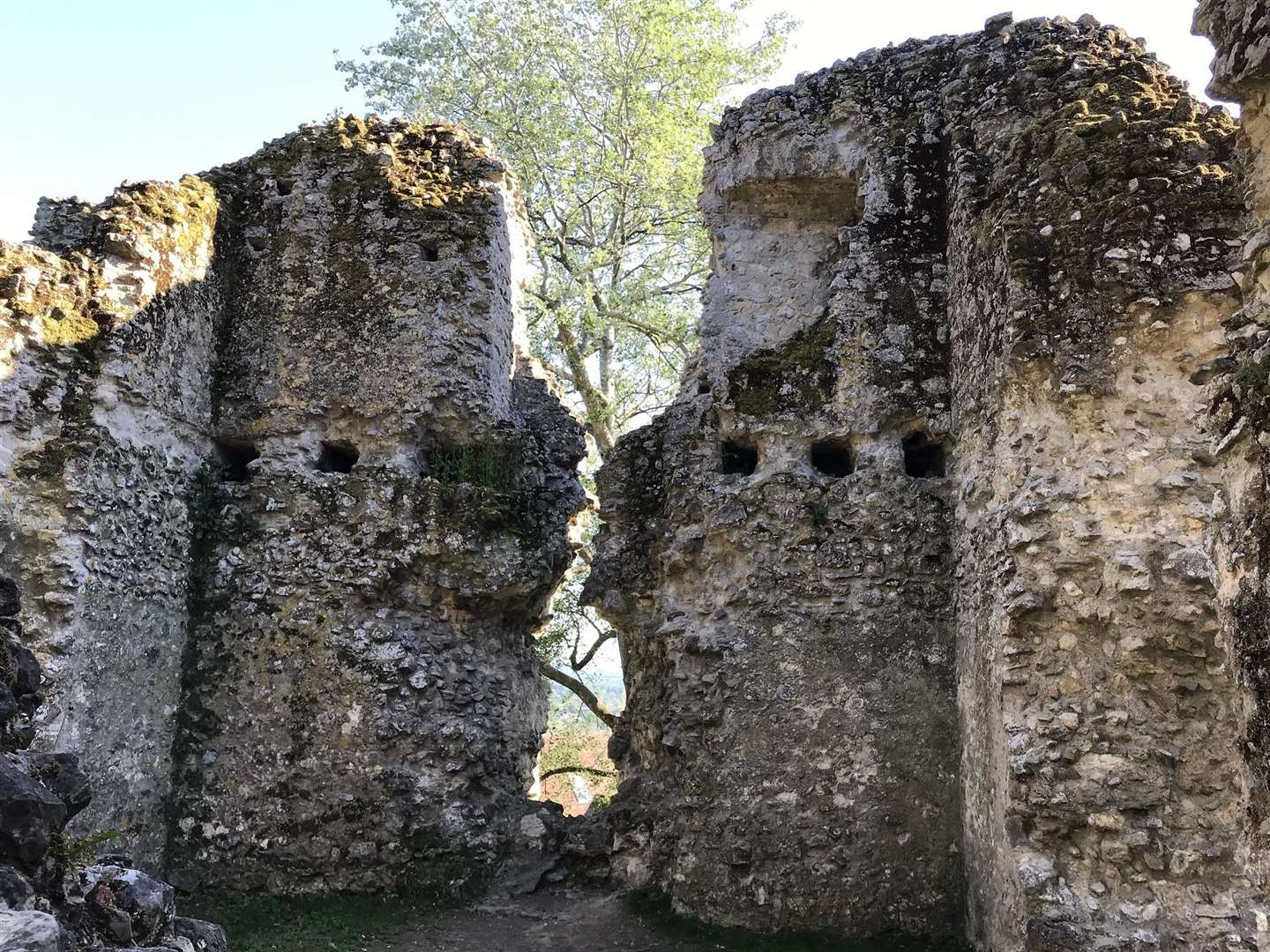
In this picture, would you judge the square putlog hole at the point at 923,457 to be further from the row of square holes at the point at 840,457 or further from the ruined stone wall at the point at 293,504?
the ruined stone wall at the point at 293,504

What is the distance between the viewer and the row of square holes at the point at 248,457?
8578mm

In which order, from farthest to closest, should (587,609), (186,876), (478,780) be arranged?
(587,609)
(478,780)
(186,876)

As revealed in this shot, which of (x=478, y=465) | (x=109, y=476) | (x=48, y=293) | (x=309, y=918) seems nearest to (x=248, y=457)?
(x=109, y=476)

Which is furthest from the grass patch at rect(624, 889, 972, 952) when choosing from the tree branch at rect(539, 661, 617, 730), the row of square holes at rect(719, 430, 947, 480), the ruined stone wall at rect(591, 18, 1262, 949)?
the tree branch at rect(539, 661, 617, 730)

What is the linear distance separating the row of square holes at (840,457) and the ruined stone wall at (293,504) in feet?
5.86

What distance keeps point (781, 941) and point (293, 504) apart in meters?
4.85

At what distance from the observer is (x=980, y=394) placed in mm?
6484

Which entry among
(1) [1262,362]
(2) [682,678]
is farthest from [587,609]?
(1) [1262,362]

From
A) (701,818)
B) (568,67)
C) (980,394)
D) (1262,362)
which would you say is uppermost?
(568,67)

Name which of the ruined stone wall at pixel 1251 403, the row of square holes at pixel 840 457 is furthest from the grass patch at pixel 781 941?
the ruined stone wall at pixel 1251 403

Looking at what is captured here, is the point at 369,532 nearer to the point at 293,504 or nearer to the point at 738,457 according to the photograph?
the point at 293,504

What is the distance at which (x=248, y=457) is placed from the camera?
8.79 meters

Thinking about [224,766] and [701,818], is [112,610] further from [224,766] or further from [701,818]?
[701,818]

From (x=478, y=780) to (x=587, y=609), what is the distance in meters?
5.98
